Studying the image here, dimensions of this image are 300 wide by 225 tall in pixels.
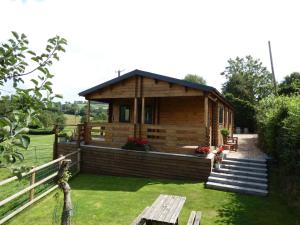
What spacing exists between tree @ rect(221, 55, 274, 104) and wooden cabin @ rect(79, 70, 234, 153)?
2698 centimetres

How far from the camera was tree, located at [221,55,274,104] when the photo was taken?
39375 millimetres

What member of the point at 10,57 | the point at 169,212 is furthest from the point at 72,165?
the point at 10,57

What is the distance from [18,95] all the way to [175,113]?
1257 cm

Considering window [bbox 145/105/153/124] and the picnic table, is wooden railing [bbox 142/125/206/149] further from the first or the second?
the picnic table

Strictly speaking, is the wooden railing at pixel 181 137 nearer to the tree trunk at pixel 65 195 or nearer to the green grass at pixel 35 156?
the green grass at pixel 35 156

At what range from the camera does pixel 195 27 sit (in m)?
11.2

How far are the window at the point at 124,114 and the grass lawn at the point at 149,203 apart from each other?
19.4ft

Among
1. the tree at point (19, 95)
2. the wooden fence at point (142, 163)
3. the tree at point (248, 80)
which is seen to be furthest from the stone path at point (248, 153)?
the tree at point (248, 80)

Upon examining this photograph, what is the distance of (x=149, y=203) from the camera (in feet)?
24.8

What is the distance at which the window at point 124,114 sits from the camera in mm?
15180

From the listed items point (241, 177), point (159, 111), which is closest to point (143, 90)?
point (159, 111)

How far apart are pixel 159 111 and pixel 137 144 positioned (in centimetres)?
393

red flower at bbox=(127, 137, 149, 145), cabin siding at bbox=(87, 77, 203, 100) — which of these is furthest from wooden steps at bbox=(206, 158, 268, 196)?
cabin siding at bbox=(87, 77, 203, 100)

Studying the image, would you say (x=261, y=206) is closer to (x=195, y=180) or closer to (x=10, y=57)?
(x=195, y=180)
